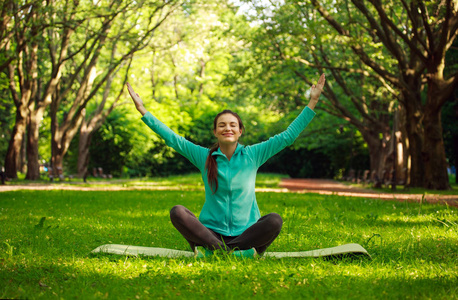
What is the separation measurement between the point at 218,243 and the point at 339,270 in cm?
126

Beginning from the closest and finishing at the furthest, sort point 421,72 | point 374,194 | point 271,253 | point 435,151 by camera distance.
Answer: point 271,253, point 374,194, point 435,151, point 421,72

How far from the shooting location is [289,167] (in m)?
45.9

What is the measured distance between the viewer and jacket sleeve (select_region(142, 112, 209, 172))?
18.5 ft

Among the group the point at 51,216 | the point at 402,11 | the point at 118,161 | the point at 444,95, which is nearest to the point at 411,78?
the point at 444,95

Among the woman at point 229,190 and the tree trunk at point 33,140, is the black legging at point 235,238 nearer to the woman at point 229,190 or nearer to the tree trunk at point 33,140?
the woman at point 229,190

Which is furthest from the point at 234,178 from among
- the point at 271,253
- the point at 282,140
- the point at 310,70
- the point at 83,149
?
the point at 83,149

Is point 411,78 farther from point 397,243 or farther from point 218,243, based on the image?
point 218,243

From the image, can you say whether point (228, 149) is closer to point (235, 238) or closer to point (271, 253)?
point (235, 238)

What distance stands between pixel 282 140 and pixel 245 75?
1018 inches

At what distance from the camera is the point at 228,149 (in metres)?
5.72

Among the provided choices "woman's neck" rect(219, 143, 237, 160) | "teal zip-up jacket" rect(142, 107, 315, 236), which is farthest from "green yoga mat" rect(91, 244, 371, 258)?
"woman's neck" rect(219, 143, 237, 160)

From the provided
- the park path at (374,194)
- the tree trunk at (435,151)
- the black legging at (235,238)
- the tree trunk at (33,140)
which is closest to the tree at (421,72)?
the tree trunk at (435,151)

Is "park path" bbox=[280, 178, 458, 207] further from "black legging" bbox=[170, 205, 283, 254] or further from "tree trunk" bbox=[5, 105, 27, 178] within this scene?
"tree trunk" bbox=[5, 105, 27, 178]

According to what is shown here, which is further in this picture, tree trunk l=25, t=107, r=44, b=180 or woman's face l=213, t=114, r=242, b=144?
tree trunk l=25, t=107, r=44, b=180
